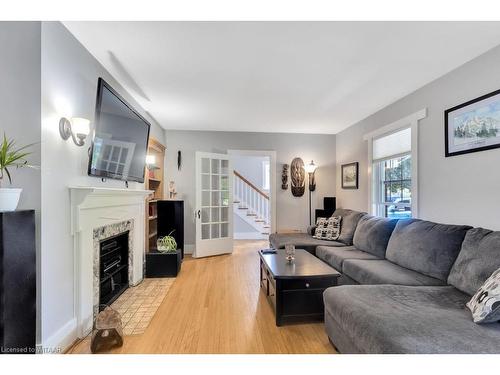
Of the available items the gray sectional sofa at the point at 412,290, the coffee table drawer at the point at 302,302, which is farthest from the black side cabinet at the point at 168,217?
the coffee table drawer at the point at 302,302

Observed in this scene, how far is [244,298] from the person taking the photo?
3049mm

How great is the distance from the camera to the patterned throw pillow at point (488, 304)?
150 cm

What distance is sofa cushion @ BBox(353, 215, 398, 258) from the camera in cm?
318

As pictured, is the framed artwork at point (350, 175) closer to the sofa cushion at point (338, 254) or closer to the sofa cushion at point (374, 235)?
the sofa cushion at point (374, 235)

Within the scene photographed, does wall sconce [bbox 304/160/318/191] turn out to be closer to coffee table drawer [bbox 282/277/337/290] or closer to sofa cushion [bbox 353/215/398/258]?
sofa cushion [bbox 353/215/398/258]

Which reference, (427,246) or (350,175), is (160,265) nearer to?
(427,246)

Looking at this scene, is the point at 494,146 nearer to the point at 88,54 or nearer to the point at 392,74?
the point at 392,74

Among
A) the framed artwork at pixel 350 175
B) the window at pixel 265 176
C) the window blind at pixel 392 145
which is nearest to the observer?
the window blind at pixel 392 145

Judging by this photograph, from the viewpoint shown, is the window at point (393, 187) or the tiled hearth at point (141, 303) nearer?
the tiled hearth at point (141, 303)

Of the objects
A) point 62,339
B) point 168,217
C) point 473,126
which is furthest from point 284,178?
point 62,339

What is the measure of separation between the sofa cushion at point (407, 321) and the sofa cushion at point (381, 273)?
208 mm

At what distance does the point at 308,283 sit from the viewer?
8.04 ft
